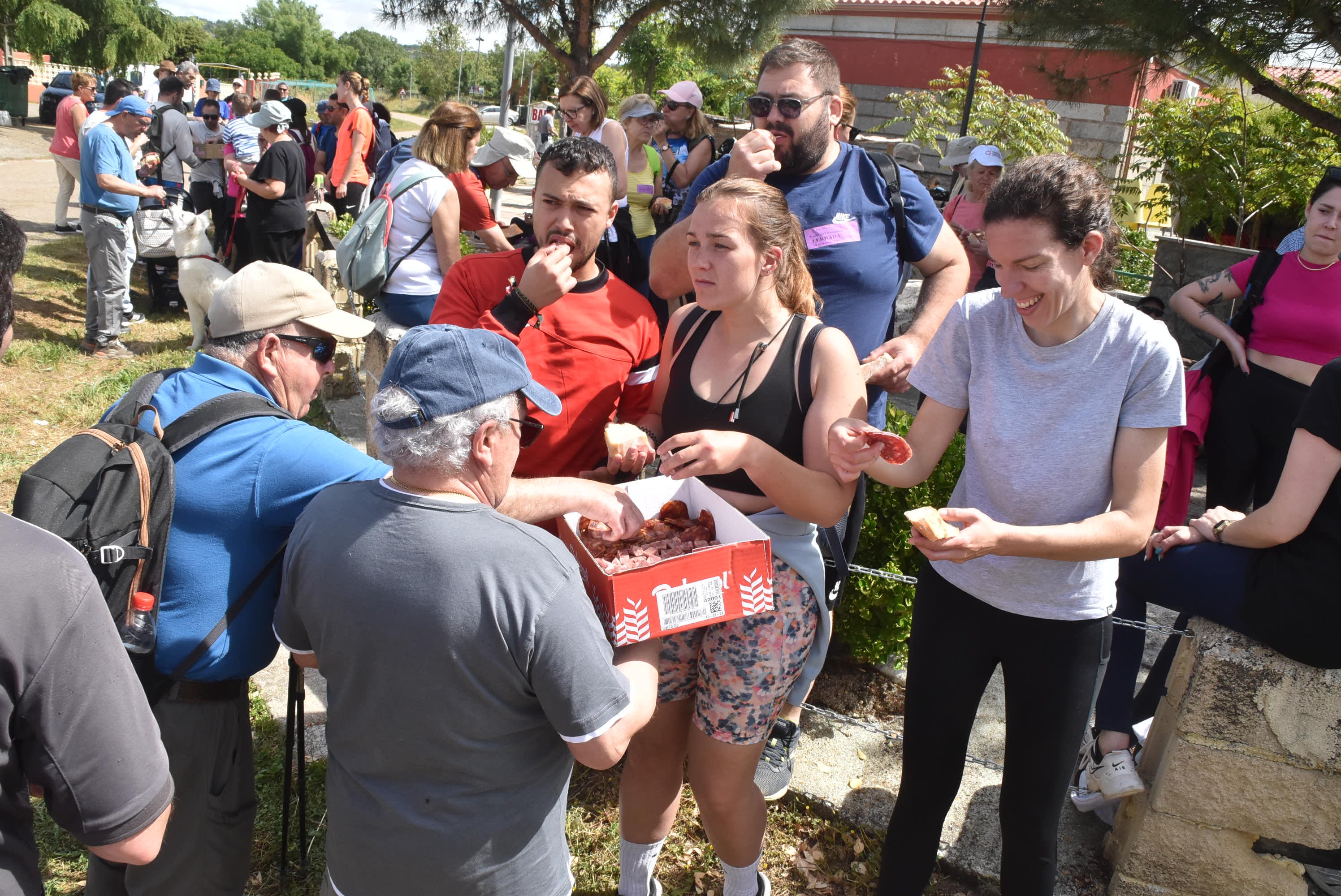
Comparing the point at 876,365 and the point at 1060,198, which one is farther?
the point at 876,365

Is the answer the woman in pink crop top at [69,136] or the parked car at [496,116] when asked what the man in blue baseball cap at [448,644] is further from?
the parked car at [496,116]

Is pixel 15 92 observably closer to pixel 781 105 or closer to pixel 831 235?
pixel 781 105

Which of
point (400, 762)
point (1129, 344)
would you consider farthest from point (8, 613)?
point (1129, 344)

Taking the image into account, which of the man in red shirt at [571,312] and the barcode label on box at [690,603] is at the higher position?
the man in red shirt at [571,312]

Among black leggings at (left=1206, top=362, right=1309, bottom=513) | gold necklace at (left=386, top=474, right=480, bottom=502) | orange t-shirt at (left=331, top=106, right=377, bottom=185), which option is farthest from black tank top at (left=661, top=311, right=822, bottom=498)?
orange t-shirt at (left=331, top=106, right=377, bottom=185)

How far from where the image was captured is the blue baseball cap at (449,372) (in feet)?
5.73

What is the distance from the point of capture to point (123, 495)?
1.98 metres

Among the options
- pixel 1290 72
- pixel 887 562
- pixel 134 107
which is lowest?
pixel 887 562

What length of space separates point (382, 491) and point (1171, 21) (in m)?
6.66

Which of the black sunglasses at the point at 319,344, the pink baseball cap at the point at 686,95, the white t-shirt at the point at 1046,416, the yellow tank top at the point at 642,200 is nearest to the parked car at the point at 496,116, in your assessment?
the pink baseball cap at the point at 686,95

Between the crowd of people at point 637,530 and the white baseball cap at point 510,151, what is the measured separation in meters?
2.07

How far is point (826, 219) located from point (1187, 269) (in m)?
6.21

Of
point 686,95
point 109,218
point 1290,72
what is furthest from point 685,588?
point 1290,72

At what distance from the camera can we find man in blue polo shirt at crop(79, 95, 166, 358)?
26.3ft
